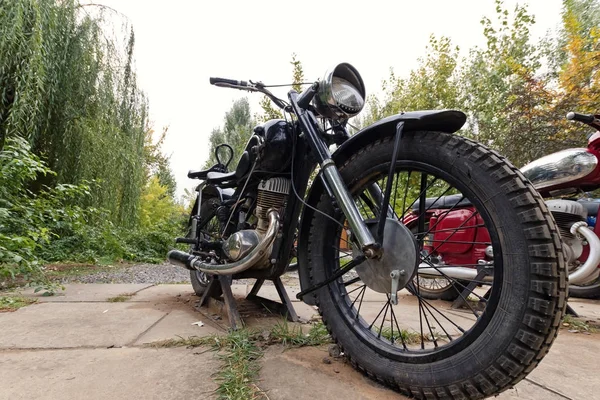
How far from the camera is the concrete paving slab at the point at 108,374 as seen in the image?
3.30 feet

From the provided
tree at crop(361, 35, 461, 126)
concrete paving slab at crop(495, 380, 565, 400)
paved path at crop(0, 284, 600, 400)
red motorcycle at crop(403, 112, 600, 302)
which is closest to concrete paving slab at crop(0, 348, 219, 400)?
paved path at crop(0, 284, 600, 400)

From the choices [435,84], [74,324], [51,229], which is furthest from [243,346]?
[435,84]

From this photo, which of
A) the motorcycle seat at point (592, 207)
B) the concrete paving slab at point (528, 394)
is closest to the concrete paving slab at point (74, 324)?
the concrete paving slab at point (528, 394)

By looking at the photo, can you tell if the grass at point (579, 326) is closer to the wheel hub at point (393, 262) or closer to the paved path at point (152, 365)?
the paved path at point (152, 365)

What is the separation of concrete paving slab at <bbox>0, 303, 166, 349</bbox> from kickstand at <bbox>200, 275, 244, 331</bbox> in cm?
30

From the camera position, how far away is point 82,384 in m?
1.07

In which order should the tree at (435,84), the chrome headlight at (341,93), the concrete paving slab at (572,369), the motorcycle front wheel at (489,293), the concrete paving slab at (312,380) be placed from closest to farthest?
1. the motorcycle front wheel at (489,293)
2. the concrete paving slab at (312,380)
3. the concrete paving slab at (572,369)
4. the chrome headlight at (341,93)
5. the tree at (435,84)

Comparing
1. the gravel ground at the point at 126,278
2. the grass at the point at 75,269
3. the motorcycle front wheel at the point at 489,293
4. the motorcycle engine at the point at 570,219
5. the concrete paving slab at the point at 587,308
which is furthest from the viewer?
the grass at the point at 75,269

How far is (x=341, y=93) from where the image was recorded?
1408 millimetres

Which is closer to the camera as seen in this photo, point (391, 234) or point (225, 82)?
point (391, 234)

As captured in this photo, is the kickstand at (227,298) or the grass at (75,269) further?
the grass at (75,269)

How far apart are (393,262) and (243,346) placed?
2.41 ft

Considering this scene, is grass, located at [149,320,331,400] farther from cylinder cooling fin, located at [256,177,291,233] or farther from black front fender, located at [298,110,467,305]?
cylinder cooling fin, located at [256,177,291,233]

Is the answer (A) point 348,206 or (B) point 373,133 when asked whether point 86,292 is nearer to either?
(A) point 348,206
